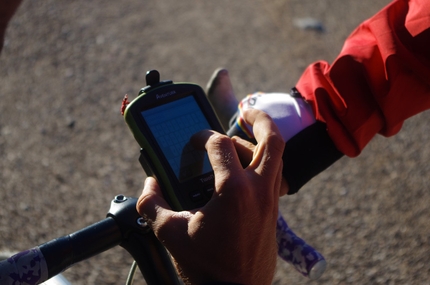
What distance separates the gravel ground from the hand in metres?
1.99

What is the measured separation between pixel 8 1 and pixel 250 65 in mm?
3591

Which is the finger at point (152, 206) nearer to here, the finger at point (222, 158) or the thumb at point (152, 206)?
the thumb at point (152, 206)

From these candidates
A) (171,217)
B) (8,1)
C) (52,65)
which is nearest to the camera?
(171,217)

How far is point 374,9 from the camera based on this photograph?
18.8 feet

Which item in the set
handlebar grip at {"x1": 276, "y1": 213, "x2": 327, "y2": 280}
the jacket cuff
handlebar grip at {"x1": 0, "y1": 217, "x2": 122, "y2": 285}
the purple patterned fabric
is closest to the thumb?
handlebar grip at {"x1": 0, "y1": 217, "x2": 122, "y2": 285}

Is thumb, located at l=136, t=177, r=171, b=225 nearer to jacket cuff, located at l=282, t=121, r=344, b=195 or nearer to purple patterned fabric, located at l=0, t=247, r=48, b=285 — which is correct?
purple patterned fabric, located at l=0, t=247, r=48, b=285

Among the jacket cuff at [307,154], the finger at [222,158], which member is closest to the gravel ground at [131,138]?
the jacket cuff at [307,154]

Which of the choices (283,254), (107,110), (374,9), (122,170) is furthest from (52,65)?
(283,254)

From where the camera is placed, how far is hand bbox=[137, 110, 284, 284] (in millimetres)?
1061

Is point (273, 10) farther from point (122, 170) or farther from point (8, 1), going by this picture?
point (8, 1)

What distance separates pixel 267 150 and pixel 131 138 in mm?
2942

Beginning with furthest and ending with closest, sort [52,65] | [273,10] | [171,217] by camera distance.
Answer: [273,10] < [52,65] < [171,217]

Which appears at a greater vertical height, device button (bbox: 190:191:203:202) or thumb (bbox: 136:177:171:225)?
thumb (bbox: 136:177:171:225)

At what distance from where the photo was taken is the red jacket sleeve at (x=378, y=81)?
5.28ft
